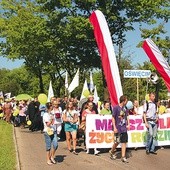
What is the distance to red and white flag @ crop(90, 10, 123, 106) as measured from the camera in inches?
539

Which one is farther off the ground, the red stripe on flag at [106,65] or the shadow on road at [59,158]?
the red stripe on flag at [106,65]

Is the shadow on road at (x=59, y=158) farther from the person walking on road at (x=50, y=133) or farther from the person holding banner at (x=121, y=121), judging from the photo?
the person holding banner at (x=121, y=121)

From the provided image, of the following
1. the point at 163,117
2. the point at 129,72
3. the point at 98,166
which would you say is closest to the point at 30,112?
the point at 129,72

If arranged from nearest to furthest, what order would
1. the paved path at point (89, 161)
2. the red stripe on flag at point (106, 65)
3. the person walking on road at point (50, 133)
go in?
the paved path at point (89, 161) < the person walking on road at point (50, 133) < the red stripe on flag at point (106, 65)

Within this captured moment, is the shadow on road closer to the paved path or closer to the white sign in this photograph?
the paved path

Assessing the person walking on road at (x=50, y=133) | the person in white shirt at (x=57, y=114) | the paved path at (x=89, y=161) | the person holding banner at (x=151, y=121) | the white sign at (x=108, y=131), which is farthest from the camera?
the white sign at (x=108, y=131)

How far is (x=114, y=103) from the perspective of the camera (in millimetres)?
13547

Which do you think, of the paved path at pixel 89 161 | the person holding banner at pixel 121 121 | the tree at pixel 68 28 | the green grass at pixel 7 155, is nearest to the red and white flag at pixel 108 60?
the person holding banner at pixel 121 121

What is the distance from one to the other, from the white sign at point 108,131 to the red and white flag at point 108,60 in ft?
Result: 2.31

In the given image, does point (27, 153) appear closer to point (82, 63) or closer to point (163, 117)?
point (163, 117)

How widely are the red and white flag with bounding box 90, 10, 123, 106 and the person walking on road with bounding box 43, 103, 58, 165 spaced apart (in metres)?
2.86

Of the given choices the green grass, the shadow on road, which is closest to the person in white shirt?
the shadow on road

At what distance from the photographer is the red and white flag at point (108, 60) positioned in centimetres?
1370

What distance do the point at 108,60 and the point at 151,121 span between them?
2.40m
